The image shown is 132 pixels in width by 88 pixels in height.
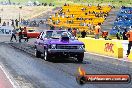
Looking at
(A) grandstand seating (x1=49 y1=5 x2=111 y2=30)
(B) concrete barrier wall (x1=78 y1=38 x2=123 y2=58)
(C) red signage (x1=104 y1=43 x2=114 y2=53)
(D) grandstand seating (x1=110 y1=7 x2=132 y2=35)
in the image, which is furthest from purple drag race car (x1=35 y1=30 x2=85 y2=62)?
(A) grandstand seating (x1=49 y1=5 x2=111 y2=30)

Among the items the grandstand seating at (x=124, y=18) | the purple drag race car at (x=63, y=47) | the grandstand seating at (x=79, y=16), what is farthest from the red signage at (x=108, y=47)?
the grandstand seating at (x=79, y=16)

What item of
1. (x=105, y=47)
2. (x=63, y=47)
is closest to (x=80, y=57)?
(x=63, y=47)

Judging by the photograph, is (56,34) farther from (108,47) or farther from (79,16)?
(79,16)

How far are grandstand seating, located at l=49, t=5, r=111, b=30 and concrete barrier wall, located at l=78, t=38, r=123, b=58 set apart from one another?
33.1 meters

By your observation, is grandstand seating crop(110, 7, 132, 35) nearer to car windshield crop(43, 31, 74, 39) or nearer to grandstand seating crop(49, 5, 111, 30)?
grandstand seating crop(49, 5, 111, 30)

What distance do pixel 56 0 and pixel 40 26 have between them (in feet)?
86.9

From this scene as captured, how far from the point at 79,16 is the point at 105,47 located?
45.8m

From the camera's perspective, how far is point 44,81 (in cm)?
1366

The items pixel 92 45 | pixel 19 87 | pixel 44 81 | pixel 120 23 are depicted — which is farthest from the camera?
pixel 120 23

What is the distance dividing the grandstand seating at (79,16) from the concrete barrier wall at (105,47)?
33.1 m

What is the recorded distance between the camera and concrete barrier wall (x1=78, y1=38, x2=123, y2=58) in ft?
74.5

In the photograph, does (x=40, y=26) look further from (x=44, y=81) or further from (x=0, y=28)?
(x=44, y=81)

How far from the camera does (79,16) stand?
70688 mm

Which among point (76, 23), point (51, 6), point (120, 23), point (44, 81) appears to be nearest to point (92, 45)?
point (44, 81)
